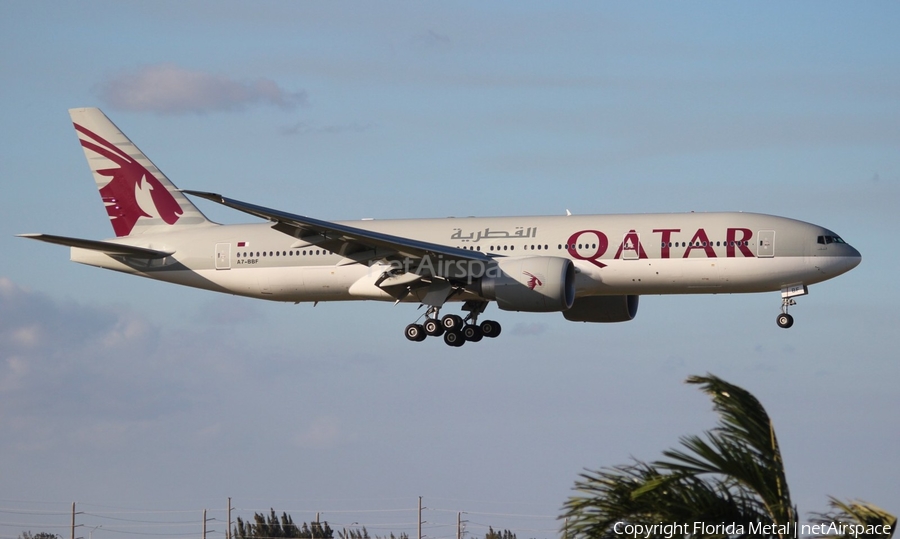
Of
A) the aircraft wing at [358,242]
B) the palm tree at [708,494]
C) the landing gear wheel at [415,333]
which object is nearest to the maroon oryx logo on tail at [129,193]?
the aircraft wing at [358,242]

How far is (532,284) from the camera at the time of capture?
140ft

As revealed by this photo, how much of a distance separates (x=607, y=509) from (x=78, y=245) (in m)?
40.4

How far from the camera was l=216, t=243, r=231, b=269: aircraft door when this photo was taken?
49.9 metres

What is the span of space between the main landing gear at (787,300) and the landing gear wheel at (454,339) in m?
11.7

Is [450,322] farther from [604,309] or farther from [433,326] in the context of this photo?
[604,309]

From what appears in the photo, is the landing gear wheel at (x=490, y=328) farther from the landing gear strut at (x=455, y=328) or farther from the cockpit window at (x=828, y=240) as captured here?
the cockpit window at (x=828, y=240)

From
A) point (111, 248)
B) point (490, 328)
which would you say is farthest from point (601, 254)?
point (111, 248)

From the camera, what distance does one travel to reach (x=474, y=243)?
46.5m

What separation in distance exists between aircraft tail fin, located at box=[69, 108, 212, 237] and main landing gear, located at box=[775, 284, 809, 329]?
930 inches

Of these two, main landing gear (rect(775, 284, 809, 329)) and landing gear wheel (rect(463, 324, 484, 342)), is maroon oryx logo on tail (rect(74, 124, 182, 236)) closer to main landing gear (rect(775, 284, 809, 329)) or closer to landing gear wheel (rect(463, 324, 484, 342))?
landing gear wheel (rect(463, 324, 484, 342))

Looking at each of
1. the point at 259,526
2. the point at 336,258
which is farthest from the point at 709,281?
the point at 259,526

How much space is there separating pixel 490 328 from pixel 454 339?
5.11 ft

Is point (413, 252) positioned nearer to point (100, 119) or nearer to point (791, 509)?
point (100, 119)

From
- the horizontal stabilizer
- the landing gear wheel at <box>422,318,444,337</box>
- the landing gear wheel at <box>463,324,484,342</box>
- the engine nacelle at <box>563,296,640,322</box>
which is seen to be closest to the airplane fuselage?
the landing gear wheel at <box>422,318,444,337</box>
